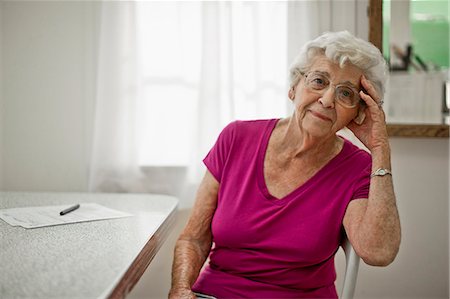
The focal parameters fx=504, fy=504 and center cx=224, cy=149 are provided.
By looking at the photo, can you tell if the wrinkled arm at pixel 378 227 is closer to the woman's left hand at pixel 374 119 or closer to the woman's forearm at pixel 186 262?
the woman's left hand at pixel 374 119

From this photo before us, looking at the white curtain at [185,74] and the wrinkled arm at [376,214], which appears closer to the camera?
the wrinkled arm at [376,214]

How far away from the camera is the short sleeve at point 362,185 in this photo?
1352mm

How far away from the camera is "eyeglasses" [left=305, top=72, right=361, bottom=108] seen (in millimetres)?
1352

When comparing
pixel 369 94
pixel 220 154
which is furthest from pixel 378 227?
pixel 220 154

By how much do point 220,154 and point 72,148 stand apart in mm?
806

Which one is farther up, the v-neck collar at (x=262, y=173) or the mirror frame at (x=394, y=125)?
the mirror frame at (x=394, y=125)

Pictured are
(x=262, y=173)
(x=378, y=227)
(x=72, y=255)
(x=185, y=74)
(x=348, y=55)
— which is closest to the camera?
(x=72, y=255)

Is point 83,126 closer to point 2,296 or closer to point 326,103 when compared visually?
point 326,103

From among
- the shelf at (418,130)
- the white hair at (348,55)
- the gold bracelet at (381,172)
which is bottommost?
the gold bracelet at (381,172)

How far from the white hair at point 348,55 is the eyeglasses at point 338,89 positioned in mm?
49

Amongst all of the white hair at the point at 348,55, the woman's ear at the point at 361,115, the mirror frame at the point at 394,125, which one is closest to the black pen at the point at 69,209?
the white hair at the point at 348,55

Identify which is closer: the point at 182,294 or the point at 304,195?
the point at 182,294

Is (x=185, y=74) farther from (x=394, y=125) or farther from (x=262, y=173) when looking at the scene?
(x=394, y=125)

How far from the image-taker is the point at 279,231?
4.50 ft
